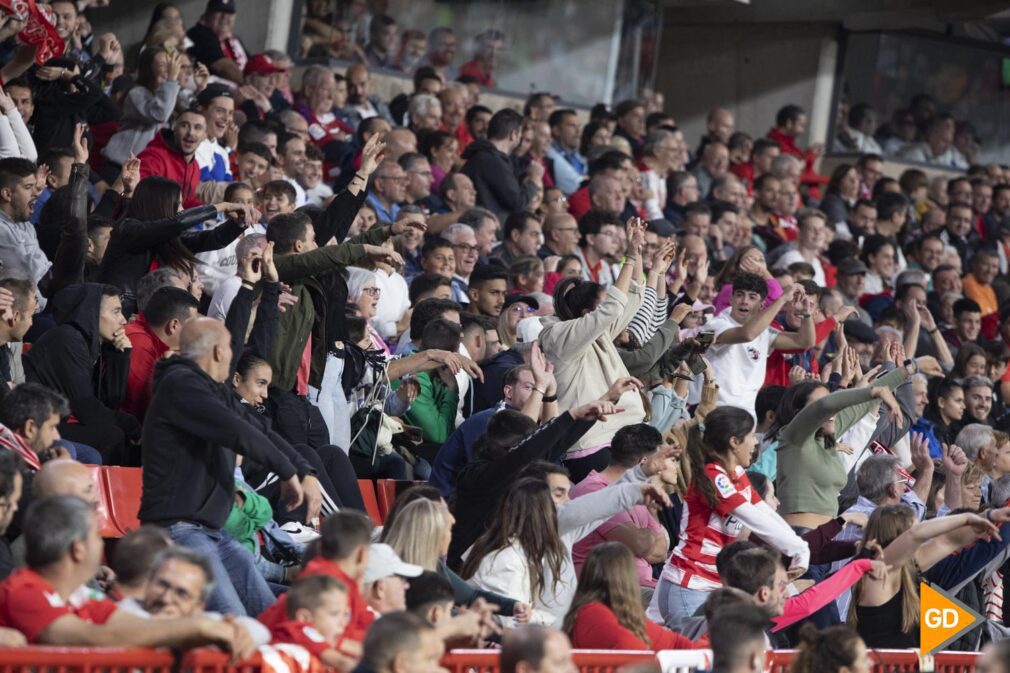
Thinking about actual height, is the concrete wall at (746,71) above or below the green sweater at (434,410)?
above

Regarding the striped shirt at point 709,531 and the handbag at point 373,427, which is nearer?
the striped shirt at point 709,531

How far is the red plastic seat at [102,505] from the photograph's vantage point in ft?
23.3

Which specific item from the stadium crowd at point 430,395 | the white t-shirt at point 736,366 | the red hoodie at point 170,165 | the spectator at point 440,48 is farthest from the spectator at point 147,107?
the spectator at point 440,48

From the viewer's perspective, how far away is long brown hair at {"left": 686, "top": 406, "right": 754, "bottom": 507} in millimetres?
7465

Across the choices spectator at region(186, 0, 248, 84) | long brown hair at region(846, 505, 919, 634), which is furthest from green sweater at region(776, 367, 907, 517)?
spectator at region(186, 0, 248, 84)

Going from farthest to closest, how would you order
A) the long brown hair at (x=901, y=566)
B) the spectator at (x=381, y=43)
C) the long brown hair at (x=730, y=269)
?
1. the spectator at (x=381, y=43)
2. the long brown hair at (x=730, y=269)
3. the long brown hair at (x=901, y=566)

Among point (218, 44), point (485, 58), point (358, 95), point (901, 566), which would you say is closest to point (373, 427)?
point (901, 566)

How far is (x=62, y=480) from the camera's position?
576 centimetres

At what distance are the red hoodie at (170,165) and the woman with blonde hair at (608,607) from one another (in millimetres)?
4740

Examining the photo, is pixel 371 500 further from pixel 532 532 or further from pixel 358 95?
pixel 358 95

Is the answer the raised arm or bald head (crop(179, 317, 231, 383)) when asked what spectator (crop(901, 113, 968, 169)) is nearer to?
the raised arm

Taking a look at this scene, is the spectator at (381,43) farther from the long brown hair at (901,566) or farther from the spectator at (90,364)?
the long brown hair at (901,566)

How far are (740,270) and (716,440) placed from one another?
4083 mm

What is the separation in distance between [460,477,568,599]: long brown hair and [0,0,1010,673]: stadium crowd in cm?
2
